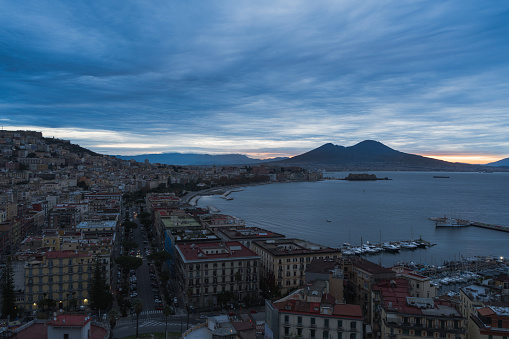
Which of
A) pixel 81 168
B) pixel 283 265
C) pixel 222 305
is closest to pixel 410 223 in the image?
pixel 283 265

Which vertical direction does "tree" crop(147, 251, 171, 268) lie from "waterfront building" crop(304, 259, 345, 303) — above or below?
below

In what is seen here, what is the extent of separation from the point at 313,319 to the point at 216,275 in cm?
663

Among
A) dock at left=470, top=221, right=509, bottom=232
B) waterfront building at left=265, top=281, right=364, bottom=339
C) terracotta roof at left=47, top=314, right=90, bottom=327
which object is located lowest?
dock at left=470, top=221, right=509, bottom=232

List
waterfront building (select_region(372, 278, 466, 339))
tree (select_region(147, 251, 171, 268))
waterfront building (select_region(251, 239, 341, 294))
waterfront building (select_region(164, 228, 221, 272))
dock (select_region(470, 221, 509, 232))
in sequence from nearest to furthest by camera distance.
A: waterfront building (select_region(372, 278, 466, 339)), waterfront building (select_region(251, 239, 341, 294)), tree (select_region(147, 251, 171, 268)), waterfront building (select_region(164, 228, 221, 272)), dock (select_region(470, 221, 509, 232))

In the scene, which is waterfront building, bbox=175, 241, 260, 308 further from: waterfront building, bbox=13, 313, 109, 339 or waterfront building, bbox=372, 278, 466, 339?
waterfront building, bbox=372, 278, 466, 339

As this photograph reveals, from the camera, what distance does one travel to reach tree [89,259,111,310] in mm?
14602

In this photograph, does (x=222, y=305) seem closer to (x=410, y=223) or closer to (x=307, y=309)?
(x=307, y=309)

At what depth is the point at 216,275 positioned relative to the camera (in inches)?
642

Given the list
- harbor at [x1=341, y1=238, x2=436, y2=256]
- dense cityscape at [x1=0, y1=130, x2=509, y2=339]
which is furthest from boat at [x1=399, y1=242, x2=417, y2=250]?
dense cityscape at [x1=0, y1=130, x2=509, y2=339]

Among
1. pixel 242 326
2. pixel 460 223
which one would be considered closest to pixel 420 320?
pixel 242 326

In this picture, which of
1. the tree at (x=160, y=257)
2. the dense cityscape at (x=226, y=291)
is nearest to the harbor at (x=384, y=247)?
the dense cityscape at (x=226, y=291)

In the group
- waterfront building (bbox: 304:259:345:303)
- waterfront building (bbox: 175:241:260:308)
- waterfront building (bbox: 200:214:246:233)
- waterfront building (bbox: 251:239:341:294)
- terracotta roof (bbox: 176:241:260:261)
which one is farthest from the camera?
→ waterfront building (bbox: 200:214:246:233)

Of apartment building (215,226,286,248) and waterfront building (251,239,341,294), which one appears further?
apartment building (215,226,286,248)

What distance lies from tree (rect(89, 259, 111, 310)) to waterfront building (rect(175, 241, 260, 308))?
117 inches
